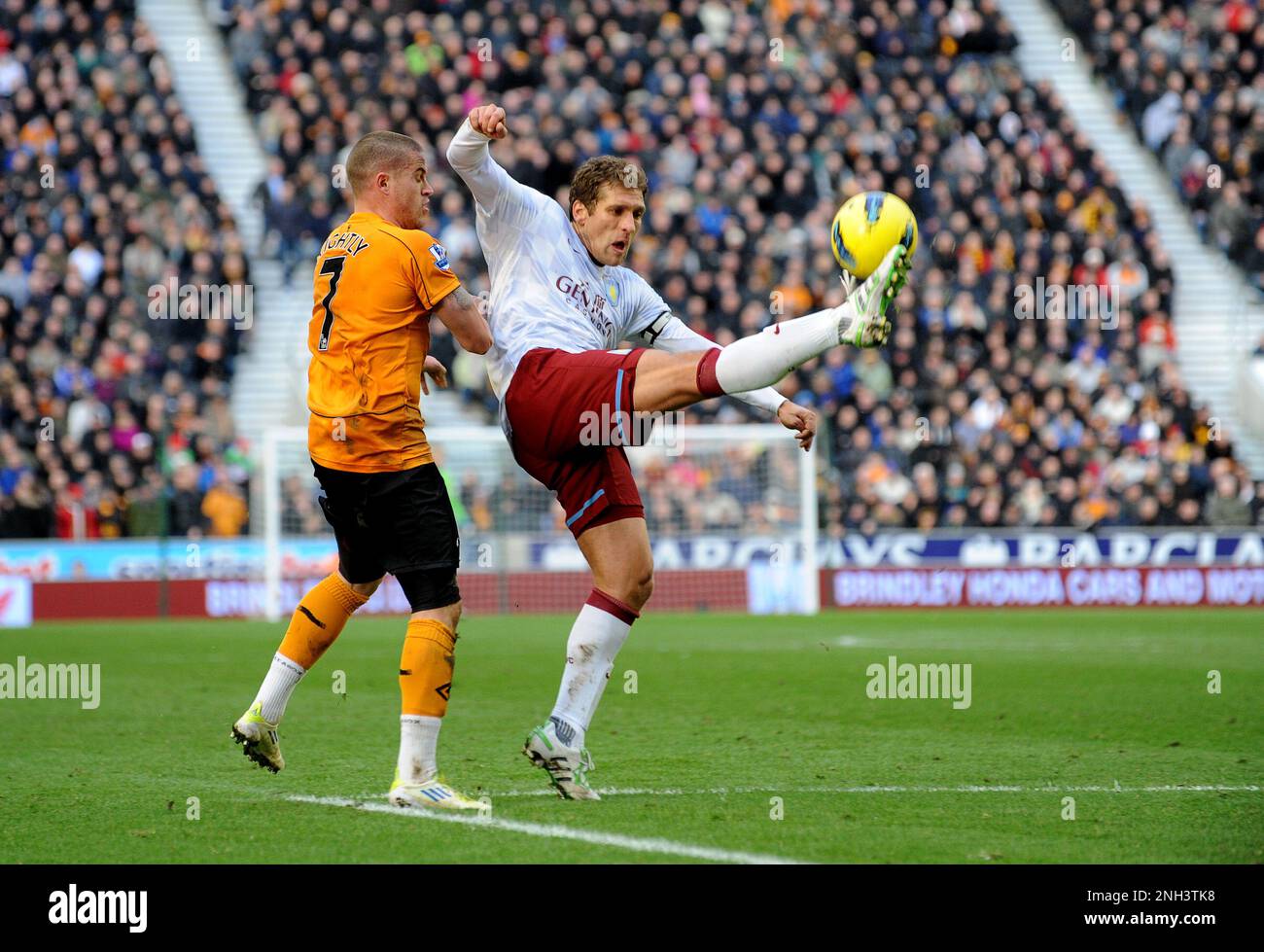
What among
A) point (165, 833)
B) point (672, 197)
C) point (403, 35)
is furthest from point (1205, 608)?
point (165, 833)

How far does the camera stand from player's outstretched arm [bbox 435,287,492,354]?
20.7 feet

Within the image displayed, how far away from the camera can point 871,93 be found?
83.4ft

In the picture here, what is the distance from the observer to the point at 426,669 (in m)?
6.35

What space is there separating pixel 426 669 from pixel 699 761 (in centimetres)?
181

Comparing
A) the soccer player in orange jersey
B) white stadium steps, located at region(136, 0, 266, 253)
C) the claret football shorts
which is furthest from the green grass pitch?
white stadium steps, located at region(136, 0, 266, 253)

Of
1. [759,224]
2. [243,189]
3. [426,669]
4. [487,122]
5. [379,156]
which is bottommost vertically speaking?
[426,669]

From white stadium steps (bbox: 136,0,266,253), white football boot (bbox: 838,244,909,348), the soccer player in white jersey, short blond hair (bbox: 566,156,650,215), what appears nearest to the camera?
white football boot (bbox: 838,244,909,348)

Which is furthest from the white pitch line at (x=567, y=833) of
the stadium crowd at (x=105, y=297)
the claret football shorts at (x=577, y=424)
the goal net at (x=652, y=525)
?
the stadium crowd at (x=105, y=297)

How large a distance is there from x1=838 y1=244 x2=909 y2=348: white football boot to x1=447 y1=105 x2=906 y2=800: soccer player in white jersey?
8cm

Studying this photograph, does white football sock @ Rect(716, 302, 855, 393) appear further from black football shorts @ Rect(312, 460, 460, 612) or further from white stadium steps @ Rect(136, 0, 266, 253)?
white stadium steps @ Rect(136, 0, 266, 253)

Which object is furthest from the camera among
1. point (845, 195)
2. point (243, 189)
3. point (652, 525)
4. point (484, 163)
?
point (243, 189)

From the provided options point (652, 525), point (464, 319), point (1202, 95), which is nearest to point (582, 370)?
point (464, 319)

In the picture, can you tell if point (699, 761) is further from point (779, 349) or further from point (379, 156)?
point (379, 156)
